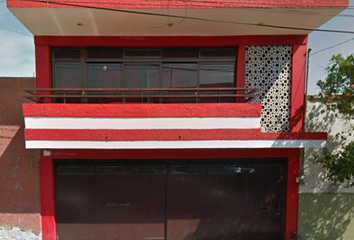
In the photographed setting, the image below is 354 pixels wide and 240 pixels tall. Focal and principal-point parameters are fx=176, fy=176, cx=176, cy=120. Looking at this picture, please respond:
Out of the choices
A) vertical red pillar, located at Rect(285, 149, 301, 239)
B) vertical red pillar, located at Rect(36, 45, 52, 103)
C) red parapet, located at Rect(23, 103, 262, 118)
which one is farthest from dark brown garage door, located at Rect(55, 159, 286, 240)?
vertical red pillar, located at Rect(36, 45, 52, 103)

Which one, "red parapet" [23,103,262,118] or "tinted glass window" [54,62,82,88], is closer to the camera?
"red parapet" [23,103,262,118]

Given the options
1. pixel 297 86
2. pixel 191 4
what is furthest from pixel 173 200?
pixel 191 4

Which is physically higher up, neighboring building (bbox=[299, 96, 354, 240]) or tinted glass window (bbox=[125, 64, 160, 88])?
tinted glass window (bbox=[125, 64, 160, 88])

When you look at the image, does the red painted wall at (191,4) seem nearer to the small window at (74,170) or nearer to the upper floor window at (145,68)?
the upper floor window at (145,68)

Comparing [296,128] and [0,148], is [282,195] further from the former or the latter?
[0,148]

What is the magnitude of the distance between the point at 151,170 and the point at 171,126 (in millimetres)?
1581

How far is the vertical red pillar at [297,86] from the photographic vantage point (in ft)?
14.3

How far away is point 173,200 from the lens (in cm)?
465

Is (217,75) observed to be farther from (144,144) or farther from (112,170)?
(112,170)

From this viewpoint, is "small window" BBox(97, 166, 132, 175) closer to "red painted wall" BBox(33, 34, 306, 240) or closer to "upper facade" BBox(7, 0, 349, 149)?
"red painted wall" BBox(33, 34, 306, 240)

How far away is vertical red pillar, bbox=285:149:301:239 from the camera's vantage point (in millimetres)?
4465

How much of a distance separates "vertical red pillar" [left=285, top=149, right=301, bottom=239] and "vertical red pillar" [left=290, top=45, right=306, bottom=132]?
2.46ft

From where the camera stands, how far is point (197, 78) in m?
4.50

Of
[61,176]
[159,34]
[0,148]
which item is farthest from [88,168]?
[159,34]
